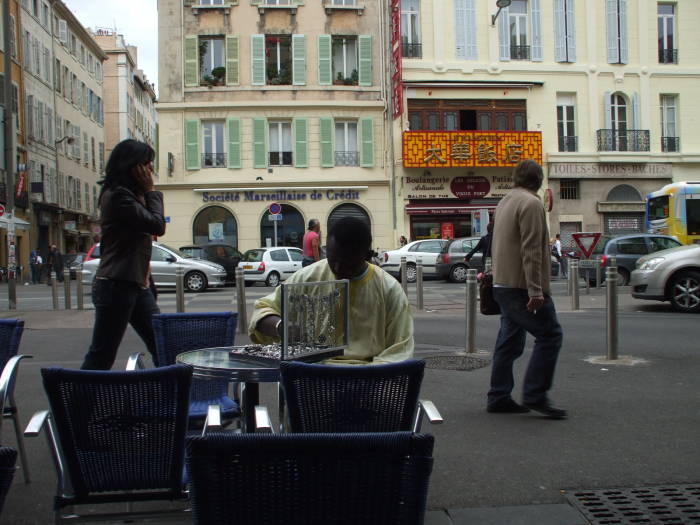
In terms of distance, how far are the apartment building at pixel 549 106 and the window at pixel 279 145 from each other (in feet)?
15.3

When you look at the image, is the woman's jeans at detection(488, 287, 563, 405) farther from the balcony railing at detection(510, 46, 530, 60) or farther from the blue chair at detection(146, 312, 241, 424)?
the balcony railing at detection(510, 46, 530, 60)

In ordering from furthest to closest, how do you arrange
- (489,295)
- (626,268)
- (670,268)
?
(626,268) < (670,268) < (489,295)

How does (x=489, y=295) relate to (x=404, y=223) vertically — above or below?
below

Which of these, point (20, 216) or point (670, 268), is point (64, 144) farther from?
point (670, 268)

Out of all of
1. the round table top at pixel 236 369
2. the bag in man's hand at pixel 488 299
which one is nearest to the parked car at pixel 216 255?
the bag in man's hand at pixel 488 299

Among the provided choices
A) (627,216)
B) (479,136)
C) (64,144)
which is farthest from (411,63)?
(64,144)

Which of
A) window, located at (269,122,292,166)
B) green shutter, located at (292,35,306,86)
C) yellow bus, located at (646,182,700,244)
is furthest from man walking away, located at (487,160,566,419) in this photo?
green shutter, located at (292,35,306,86)

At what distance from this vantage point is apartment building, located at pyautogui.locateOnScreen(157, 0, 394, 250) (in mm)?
31281

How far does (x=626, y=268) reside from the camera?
67.1 ft

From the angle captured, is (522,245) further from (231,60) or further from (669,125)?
(669,125)

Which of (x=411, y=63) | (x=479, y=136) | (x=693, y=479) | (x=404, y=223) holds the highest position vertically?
(x=411, y=63)

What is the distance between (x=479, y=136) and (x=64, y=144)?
83.1 ft

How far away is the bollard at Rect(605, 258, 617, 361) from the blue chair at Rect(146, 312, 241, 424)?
15.5ft

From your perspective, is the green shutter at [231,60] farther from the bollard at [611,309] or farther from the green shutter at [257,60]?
the bollard at [611,309]
